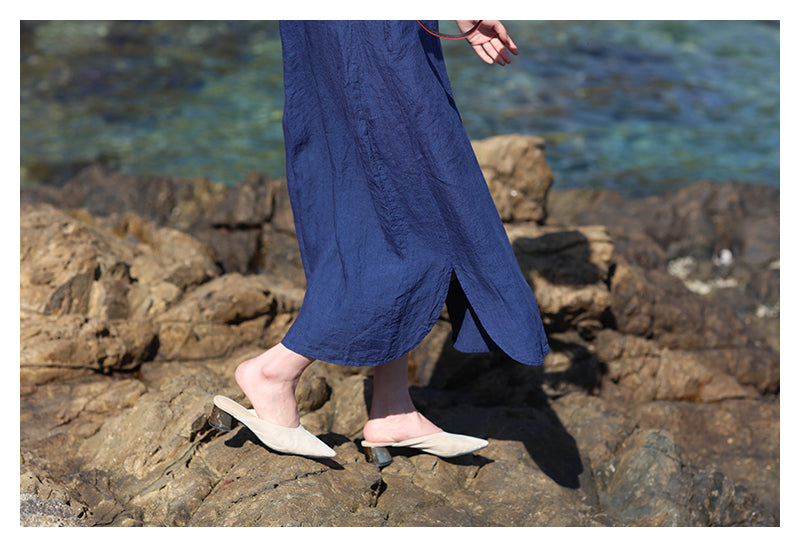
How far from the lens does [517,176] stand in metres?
4.82

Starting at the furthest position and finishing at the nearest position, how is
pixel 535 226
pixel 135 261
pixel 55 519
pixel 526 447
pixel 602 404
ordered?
pixel 535 226
pixel 135 261
pixel 602 404
pixel 526 447
pixel 55 519

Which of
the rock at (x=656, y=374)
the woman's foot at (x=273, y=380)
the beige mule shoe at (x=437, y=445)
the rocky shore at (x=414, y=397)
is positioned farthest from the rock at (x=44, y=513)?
the rock at (x=656, y=374)

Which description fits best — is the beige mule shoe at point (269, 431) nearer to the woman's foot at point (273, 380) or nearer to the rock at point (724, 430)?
the woman's foot at point (273, 380)

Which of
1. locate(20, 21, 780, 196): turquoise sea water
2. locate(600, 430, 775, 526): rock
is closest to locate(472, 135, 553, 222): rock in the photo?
locate(600, 430, 775, 526): rock

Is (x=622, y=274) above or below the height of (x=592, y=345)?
above

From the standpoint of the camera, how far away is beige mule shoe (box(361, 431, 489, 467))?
2729 millimetres

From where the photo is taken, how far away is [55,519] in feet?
7.71

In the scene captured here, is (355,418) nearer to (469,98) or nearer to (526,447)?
(526,447)

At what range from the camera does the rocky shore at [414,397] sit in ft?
8.29

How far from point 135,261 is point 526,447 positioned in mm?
2441

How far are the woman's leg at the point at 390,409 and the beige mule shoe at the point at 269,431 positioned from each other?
248 millimetres

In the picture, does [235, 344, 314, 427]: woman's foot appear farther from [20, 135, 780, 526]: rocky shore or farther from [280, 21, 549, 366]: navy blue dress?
[20, 135, 780, 526]: rocky shore

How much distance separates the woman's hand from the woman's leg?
3.57ft

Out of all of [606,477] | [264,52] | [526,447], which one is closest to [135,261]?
[526,447]
